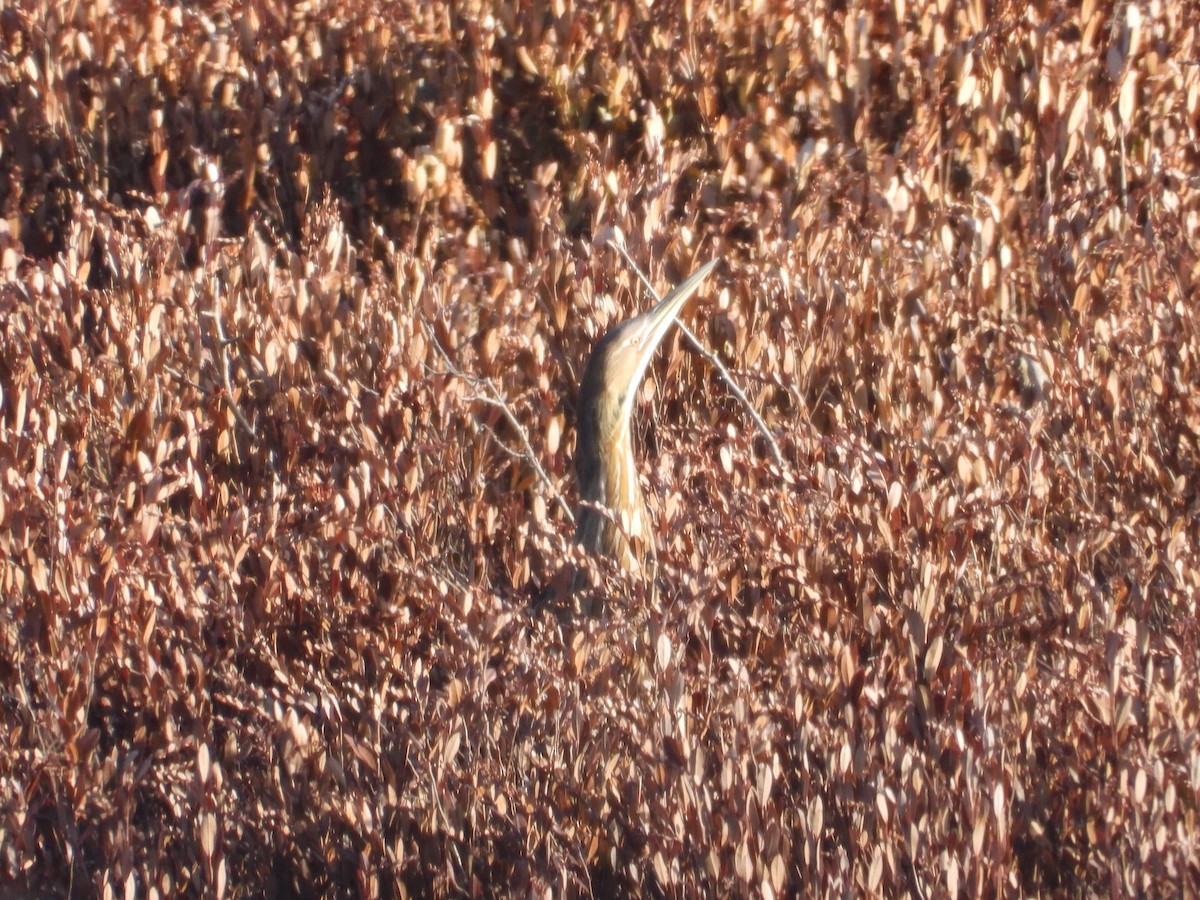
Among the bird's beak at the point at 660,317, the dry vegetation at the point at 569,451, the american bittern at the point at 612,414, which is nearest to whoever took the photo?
the dry vegetation at the point at 569,451

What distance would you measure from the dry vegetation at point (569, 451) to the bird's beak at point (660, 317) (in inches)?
13.9

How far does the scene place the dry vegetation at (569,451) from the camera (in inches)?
126

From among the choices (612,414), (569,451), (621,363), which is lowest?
(569,451)

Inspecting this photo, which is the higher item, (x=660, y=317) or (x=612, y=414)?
(x=660, y=317)

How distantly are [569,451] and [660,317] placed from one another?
0.58 m

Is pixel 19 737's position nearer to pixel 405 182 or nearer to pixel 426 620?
pixel 426 620

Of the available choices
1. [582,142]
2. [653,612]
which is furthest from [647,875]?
[582,142]

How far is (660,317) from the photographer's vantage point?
4738 millimetres

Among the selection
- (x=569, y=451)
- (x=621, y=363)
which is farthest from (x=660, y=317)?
(x=569, y=451)

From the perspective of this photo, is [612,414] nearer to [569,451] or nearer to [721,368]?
[721,368]

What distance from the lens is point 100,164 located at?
6.38m

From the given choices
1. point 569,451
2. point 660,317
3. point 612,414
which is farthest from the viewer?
point 569,451

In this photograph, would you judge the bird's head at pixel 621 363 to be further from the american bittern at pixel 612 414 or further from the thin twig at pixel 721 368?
the thin twig at pixel 721 368

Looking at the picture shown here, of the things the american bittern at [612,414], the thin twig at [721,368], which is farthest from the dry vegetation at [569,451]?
the american bittern at [612,414]
